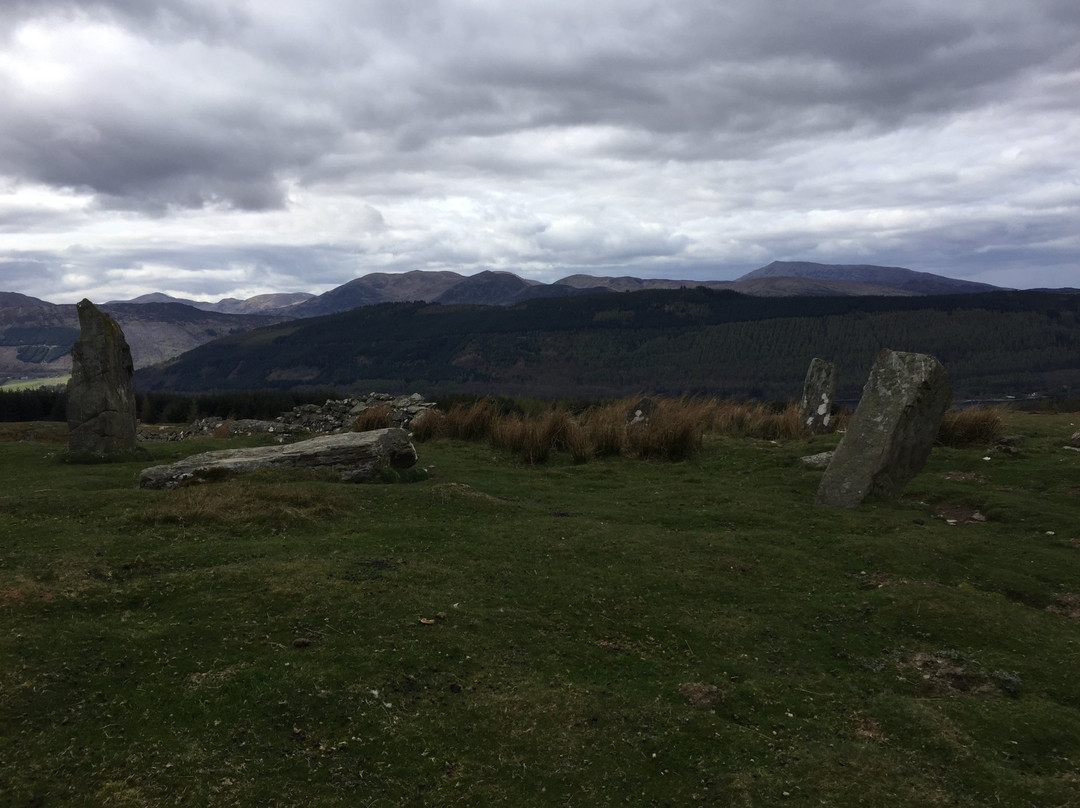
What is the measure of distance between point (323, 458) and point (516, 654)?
8.34 meters

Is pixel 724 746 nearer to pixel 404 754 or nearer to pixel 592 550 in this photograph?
pixel 404 754

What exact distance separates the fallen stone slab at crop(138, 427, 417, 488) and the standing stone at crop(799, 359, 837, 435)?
1314 cm

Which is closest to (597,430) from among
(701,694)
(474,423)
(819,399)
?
(474,423)

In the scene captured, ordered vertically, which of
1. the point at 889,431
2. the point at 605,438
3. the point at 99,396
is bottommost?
the point at 605,438

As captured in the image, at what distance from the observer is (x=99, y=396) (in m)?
16.2

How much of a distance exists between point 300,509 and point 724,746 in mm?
6937

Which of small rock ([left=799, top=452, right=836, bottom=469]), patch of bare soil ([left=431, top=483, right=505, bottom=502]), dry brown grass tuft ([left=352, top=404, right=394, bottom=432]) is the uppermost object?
dry brown grass tuft ([left=352, top=404, right=394, bottom=432])

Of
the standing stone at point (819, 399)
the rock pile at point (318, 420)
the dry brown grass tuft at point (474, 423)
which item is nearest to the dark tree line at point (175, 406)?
the rock pile at point (318, 420)

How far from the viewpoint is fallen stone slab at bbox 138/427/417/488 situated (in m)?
12.3

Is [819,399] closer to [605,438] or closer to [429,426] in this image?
[605,438]

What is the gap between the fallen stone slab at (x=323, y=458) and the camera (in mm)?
12305

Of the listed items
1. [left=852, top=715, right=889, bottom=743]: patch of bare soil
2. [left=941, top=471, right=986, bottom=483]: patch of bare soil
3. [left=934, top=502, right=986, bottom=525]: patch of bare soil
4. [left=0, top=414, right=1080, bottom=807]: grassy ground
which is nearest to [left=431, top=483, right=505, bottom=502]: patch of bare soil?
[left=0, top=414, right=1080, bottom=807]: grassy ground

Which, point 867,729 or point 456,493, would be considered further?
point 456,493

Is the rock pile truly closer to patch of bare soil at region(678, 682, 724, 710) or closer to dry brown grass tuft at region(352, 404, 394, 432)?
dry brown grass tuft at region(352, 404, 394, 432)
